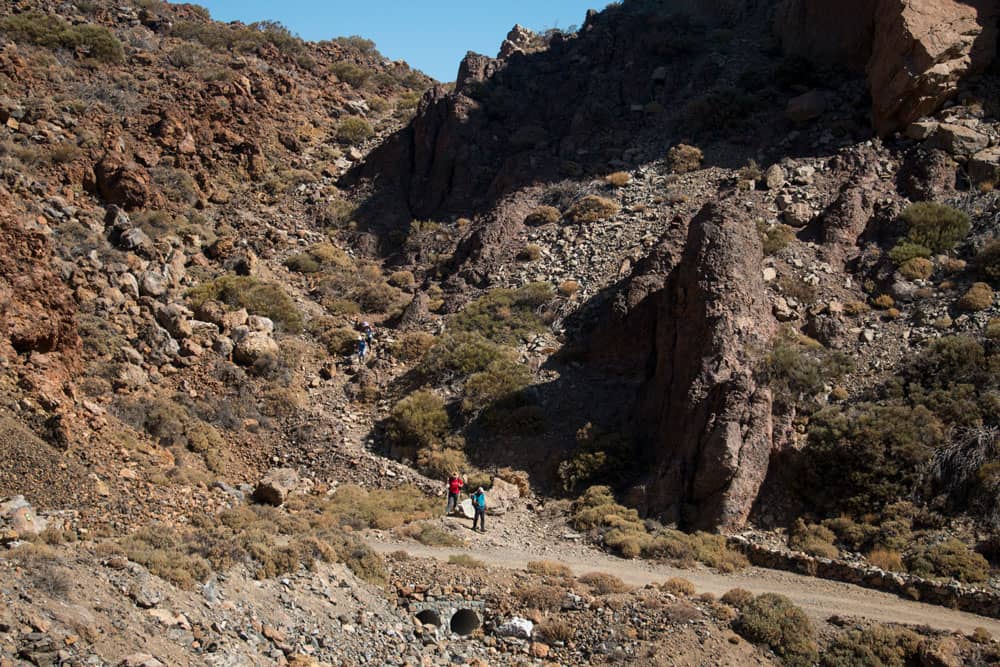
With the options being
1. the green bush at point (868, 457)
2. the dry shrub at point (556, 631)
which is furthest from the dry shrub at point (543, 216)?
the dry shrub at point (556, 631)

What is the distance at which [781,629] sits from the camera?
13.0 meters

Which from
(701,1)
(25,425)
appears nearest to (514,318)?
(25,425)

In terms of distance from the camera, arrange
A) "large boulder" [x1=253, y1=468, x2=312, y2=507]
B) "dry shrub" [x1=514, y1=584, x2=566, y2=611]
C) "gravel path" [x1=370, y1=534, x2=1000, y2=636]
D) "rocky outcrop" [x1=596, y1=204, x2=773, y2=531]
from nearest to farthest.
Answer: "gravel path" [x1=370, y1=534, x2=1000, y2=636] → "dry shrub" [x1=514, y1=584, x2=566, y2=611] → "rocky outcrop" [x1=596, y1=204, x2=773, y2=531] → "large boulder" [x1=253, y1=468, x2=312, y2=507]

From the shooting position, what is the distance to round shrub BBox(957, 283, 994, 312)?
67.5 feet

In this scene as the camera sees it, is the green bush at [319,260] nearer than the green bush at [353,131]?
Yes

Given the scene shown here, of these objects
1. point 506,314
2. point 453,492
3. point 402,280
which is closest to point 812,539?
point 453,492

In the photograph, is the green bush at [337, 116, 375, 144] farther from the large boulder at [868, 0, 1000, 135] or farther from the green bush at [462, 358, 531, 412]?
the large boulder at [868, 0, 1000, 135]

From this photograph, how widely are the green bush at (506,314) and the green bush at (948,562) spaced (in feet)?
42.7

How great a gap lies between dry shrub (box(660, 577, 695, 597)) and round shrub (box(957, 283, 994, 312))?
11391 mm

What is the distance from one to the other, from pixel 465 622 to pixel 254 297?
15.6m

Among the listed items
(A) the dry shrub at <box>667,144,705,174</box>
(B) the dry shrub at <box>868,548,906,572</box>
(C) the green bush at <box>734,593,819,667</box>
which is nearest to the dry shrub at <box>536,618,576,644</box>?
(C) the green bush at <box>734,593,819,667</box>

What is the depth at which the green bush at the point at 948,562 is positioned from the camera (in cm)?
1457

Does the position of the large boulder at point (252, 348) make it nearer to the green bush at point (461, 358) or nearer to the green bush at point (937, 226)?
the green bush at point (461, 358)

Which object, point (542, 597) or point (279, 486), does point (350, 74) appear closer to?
point (279, 486)
